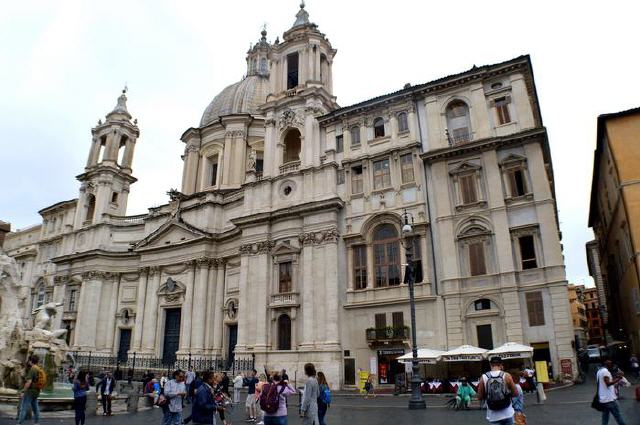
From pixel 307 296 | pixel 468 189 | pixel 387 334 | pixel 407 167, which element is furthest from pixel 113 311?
pixel 468 189

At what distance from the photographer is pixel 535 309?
24891 mm

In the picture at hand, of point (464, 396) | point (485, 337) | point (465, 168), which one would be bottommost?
point (464, 396)

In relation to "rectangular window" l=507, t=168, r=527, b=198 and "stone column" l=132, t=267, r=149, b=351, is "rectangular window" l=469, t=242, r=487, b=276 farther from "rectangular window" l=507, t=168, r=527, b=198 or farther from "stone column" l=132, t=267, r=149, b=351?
"stone column" l=132, t=267, r=149, b=351

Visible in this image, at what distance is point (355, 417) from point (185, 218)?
104ft

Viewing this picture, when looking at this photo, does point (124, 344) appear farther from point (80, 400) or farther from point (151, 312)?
point (80, 400)

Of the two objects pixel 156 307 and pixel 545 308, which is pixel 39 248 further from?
pixel 545 308

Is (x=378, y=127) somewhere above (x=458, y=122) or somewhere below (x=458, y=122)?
above

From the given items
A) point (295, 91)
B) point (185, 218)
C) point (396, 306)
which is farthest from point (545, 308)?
point (185, 218)

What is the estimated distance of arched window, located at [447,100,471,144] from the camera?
3027 centimetres

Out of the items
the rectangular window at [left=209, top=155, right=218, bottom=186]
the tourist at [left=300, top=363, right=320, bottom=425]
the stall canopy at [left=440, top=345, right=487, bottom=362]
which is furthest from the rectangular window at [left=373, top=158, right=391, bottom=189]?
the rectangular window at [left=209, top=155, right=218, bottom=186]

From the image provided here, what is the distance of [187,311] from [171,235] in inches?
301

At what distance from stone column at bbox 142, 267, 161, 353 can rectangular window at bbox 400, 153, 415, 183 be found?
24.5 meters

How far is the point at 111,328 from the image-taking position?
4394 cm

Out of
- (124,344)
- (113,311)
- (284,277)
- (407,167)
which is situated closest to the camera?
(407,167)
